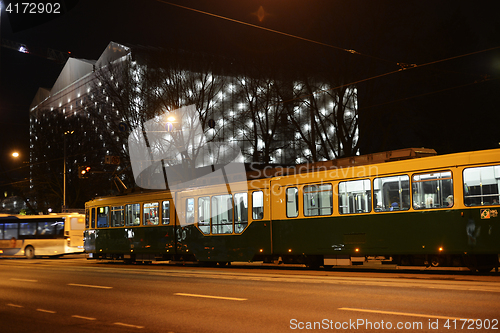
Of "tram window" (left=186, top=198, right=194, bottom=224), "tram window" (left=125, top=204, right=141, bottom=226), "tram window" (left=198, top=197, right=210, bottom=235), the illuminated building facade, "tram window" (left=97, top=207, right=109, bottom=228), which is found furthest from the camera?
the illuminated building facade

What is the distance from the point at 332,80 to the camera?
93.2ft

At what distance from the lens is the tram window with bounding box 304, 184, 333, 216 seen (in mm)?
16078

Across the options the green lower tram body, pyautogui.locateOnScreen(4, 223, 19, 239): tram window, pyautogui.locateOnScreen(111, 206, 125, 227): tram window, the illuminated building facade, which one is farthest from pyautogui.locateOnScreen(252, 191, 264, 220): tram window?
pyautogui.locateOnScreen(4, 223, 19, 239): tram window

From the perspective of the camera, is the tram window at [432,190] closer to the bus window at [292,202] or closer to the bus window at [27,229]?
the bus window at [292,202]

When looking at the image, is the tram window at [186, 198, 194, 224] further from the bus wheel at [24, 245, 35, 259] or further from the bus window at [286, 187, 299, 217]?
the bus wheel at [24, 245, 35, 259]

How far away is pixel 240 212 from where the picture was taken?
60.4 feet

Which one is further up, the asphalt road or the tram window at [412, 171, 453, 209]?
the tram window at [412, 171, 453, 209]

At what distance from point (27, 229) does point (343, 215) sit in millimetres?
25398

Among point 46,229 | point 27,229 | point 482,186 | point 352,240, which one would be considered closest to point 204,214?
point 352,240

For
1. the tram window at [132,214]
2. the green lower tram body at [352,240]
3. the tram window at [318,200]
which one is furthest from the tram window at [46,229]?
the tram window at [318,200]

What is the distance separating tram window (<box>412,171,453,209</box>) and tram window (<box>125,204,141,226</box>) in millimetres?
12519

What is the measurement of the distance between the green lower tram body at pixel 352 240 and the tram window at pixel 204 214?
9.6 inches

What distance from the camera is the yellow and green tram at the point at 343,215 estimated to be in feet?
43.6

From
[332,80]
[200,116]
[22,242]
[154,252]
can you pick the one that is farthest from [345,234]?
[22,242]
